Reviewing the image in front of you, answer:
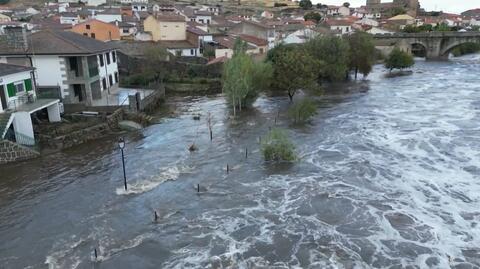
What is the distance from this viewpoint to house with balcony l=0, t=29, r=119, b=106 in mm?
34406

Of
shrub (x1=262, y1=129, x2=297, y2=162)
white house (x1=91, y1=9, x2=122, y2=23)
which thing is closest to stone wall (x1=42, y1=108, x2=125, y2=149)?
shrub (x1=262, y1=129, x2=297, y2=162)

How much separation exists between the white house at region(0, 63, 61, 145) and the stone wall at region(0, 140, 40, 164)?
2.00 feet

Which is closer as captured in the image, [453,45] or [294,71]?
[294,71]

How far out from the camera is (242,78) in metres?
38.2

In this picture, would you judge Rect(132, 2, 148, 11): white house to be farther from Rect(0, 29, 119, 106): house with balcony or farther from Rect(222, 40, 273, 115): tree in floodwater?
Rect(222, 40, 273, 115): tree in floodwater

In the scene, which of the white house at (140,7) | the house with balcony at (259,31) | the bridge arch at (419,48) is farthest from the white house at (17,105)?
the white house at (140,7)

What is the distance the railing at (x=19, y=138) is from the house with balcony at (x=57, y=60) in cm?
719

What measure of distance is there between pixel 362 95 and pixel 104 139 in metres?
30.6

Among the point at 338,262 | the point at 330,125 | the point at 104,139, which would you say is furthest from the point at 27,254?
the point at 330,125

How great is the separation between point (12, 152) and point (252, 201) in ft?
53.8

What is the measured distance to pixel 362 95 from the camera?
160ft

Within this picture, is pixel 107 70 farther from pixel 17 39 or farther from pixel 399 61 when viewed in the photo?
pixel 399 61

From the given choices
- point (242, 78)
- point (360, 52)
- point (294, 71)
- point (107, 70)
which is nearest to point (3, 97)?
point (107, 70)

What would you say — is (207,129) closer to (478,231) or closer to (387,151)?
(387,151)
